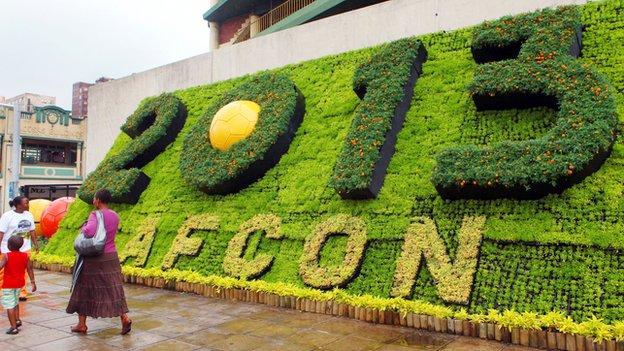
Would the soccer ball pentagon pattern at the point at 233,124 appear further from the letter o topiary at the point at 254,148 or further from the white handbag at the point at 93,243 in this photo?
the white handbag at the point at 93,243

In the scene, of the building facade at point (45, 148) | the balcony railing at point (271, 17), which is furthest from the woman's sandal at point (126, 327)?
the building facade at point (45, 148)

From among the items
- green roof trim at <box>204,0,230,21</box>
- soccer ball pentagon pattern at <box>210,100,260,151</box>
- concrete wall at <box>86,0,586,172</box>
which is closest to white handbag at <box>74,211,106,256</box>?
soccer ball pentagon pattern at <box>210,100,260,151</box>

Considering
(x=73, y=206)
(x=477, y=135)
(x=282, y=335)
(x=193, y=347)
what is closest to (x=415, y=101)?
(x=477, y=135)

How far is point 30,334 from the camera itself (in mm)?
5789

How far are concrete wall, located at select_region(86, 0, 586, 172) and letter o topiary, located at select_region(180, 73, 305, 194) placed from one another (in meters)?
2.15

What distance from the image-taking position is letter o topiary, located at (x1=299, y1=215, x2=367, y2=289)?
6.83 m

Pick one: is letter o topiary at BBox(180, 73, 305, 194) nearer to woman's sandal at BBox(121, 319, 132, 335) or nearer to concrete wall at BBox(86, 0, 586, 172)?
concrete wall at BBox(86, 0, 586, 172)

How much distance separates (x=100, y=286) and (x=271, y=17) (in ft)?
57.8

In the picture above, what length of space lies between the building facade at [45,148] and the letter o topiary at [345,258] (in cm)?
2575

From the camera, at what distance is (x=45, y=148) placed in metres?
33.8

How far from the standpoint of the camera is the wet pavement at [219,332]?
524 centimetres

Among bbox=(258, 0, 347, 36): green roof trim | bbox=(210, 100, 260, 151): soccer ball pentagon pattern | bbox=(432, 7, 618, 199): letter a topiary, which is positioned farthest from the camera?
bbox=(258, 0, 347, 36): green roof trim

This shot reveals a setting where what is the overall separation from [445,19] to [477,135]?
395cm

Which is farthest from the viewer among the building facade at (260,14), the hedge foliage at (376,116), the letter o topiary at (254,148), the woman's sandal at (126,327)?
the building facade at (260,14)
